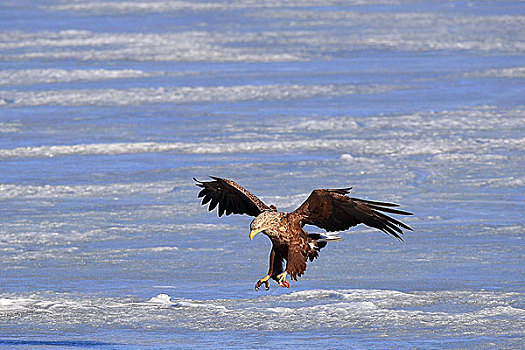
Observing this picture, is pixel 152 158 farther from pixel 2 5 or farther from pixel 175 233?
pixel 2 5

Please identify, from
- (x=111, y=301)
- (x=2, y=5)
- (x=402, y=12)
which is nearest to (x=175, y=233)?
(x=111, y=301)

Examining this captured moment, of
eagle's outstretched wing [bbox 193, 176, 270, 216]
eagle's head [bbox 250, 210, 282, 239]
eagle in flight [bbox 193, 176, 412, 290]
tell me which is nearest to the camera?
eagle's head [bbox 250, 210, 282, 239]

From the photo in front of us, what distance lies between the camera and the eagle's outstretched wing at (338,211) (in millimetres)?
5172

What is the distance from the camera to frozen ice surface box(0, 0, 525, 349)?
5.50m

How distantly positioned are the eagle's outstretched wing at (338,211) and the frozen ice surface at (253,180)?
0.46 meters

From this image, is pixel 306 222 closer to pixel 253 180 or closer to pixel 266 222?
pixel 266 222

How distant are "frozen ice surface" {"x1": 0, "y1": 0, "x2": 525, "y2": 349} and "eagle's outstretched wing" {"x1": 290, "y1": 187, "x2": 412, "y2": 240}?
1.51 ft

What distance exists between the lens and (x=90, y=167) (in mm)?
9195

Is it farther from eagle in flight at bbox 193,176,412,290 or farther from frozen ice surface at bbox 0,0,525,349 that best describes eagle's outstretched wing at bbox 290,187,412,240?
frozen ice surface at bbox 0,0,525,349

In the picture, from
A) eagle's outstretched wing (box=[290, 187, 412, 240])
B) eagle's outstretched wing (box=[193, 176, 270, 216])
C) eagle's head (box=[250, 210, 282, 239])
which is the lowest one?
eagle's head (box=[250, 210, 282, 239])

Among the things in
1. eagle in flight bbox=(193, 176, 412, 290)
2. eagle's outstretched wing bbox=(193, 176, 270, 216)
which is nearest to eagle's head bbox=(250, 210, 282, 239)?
eagle in flight bbox=(193, 176, 412, 290)

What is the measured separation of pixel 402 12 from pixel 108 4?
6.81 metres

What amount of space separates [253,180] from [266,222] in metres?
3.57

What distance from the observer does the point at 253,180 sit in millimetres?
8578
